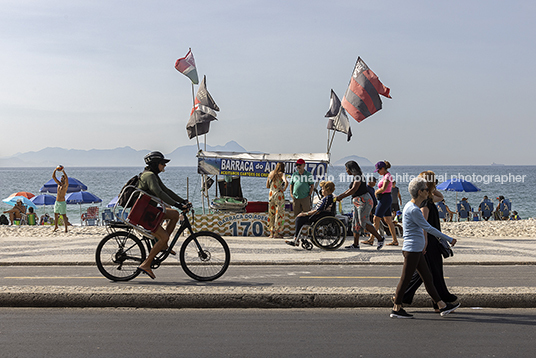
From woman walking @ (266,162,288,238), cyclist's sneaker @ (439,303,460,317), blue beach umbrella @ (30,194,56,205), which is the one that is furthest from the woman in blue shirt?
blue beach umbrella @ (30,194,56,205)

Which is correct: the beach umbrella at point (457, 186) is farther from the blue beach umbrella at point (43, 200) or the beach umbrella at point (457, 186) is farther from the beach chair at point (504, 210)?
the blue beach umbrella at point (43, 200)

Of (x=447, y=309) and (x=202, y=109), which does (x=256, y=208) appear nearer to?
(x=202, y=109)

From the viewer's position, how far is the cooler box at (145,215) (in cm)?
668

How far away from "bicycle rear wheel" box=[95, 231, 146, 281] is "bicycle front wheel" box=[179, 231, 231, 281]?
24.8 inches

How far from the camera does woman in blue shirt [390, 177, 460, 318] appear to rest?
521cm

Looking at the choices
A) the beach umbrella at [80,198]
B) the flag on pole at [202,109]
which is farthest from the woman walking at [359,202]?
the beach umbrella at [80,198]

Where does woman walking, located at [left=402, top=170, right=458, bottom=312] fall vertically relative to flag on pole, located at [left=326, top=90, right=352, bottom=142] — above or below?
below

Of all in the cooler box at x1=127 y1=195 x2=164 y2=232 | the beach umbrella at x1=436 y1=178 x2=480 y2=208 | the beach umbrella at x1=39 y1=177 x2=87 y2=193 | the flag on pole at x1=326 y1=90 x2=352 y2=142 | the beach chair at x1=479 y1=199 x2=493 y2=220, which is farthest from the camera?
the beach umbrella at x1=436 y1=178 x2=480 y2=208

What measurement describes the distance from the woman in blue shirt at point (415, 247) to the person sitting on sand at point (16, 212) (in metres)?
21.2

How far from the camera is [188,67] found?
15.3m

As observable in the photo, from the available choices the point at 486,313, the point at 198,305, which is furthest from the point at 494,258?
the point at 198,305

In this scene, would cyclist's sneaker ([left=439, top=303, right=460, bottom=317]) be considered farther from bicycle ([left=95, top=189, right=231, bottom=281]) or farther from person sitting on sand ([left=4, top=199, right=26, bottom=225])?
person sitting on sand ([left=4, top=199, right=26, bottom=225])

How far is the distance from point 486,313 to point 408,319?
93 centimetres

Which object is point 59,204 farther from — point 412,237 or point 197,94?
point 412,237
